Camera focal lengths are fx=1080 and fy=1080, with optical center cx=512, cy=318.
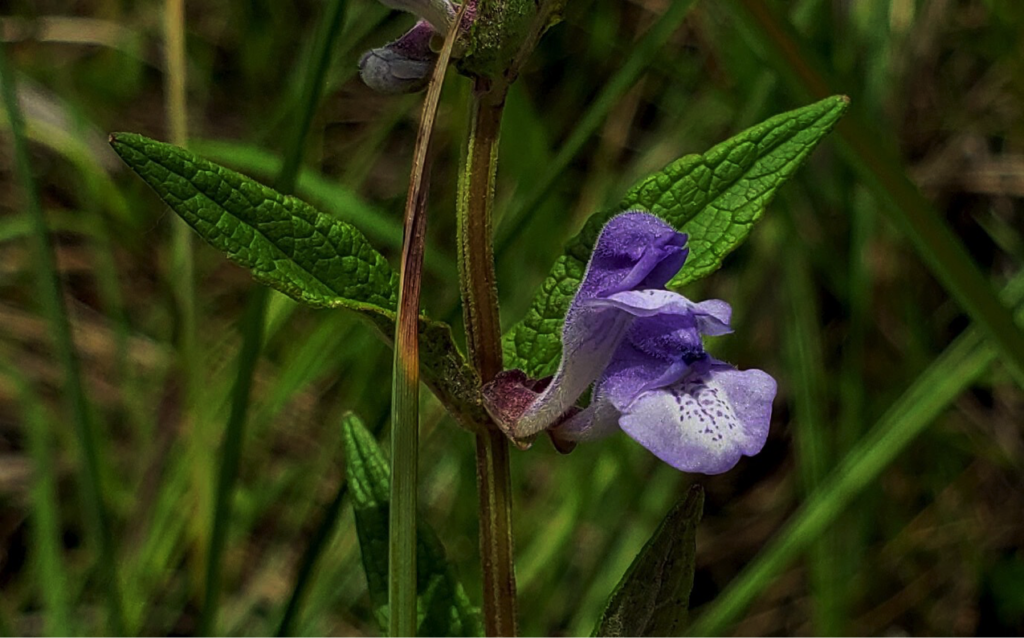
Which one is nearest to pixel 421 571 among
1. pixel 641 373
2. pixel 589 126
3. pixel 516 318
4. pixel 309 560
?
pixel 309 560

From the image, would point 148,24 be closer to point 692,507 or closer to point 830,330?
point 830,330

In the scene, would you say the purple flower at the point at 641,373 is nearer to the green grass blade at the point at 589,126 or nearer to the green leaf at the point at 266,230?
the green leaf at the point at 266,230

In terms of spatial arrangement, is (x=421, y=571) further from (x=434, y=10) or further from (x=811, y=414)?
(x=811, y=414)

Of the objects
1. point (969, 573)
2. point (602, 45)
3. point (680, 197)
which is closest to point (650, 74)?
point (602, 45)

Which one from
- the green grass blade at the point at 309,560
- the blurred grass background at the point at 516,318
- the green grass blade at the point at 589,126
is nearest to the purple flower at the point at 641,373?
the green grass blade at the point at 309,560

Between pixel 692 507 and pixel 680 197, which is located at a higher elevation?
pixel 680 197
